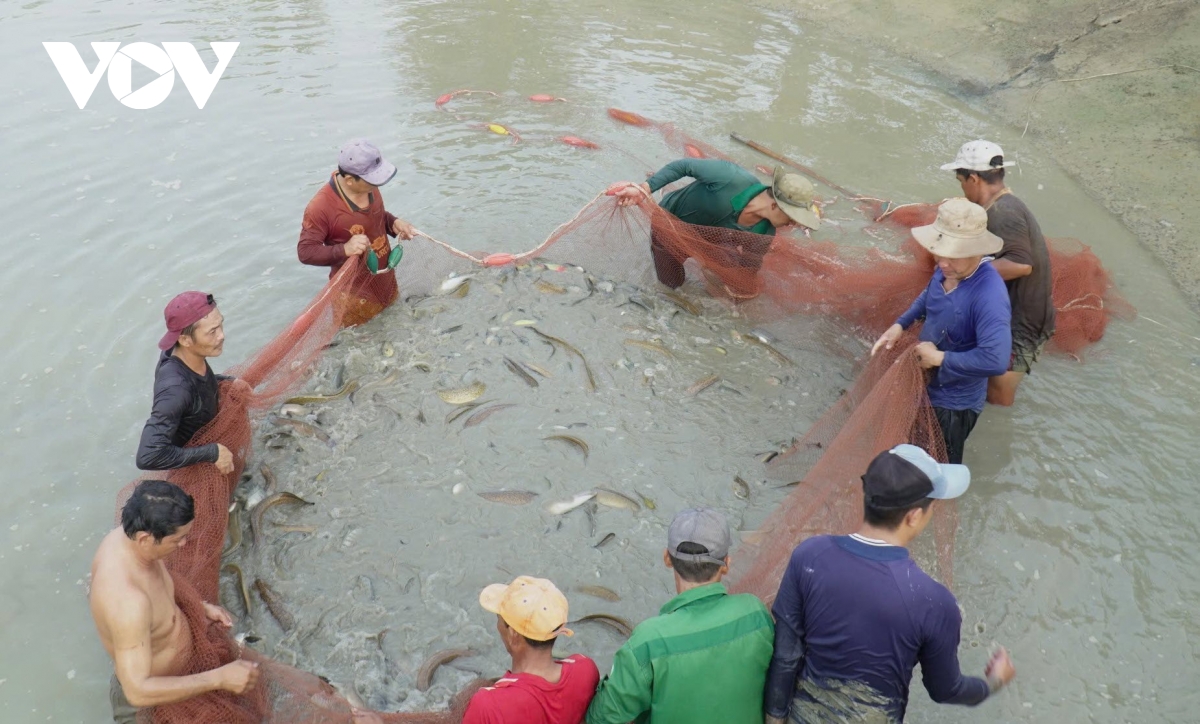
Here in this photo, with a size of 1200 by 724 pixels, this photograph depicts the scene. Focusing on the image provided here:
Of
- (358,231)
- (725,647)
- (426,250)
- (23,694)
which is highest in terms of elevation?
(725,647)

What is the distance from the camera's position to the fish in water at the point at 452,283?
22.1ft

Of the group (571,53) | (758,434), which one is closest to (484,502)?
(758,434)

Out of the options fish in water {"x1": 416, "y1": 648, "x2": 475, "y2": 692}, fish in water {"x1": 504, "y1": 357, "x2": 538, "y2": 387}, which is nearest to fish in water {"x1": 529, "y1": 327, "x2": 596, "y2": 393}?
fish in water {"x1": 504, "y1": 357, "x2": 538, "y2": 387}

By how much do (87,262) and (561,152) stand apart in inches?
184

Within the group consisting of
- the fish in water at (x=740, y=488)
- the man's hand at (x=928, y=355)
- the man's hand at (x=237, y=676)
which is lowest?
the fish in water at (x=740, y=488)

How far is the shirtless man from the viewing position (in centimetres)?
300

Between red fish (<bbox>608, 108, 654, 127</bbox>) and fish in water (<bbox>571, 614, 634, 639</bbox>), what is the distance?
6507mm

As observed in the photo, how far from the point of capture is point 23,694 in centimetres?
384

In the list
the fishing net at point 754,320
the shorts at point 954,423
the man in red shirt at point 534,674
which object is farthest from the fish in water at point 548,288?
the man in red shirt at point 534,674

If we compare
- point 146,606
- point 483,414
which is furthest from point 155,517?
point 483,414

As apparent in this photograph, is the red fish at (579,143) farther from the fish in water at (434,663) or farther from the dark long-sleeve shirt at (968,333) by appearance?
the fish in water at (434,663)

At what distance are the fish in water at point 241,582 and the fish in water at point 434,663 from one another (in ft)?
3.20

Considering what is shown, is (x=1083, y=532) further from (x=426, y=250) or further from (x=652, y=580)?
(x=426, y=250)

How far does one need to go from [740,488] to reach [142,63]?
958cm
